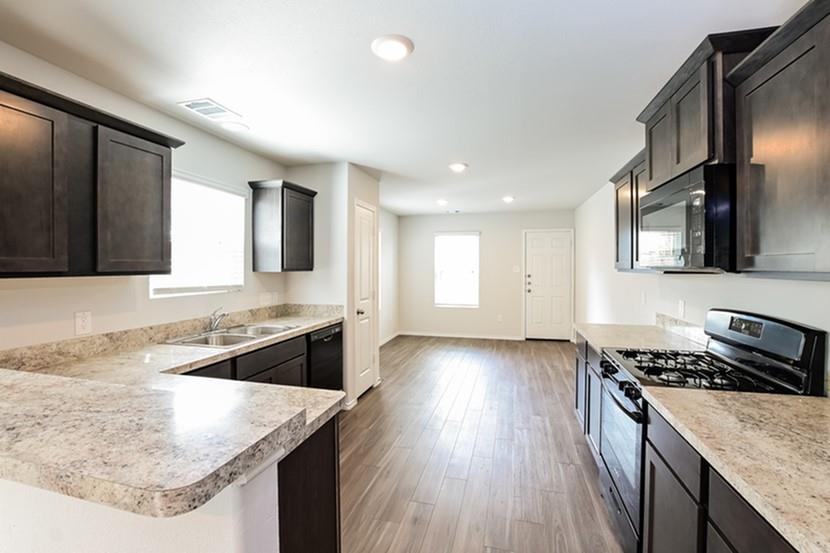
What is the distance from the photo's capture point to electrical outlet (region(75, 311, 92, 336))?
2043mm

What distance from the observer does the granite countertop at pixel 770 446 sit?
0.77 meters

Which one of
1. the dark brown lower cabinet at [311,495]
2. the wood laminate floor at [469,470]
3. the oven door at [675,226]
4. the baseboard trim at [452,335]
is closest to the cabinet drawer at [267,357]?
the wood laminate floor at [469,470]

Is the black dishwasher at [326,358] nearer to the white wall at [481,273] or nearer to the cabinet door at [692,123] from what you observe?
the cabinet door at [692,123]

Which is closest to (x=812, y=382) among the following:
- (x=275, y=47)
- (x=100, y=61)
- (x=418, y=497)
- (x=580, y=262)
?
(x=418, y=497)

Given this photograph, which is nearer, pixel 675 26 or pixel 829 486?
pixel 829 486

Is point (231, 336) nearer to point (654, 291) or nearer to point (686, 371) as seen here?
point (686, 371)

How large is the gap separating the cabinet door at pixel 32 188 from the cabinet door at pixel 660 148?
2.94m

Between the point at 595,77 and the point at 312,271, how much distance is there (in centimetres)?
285

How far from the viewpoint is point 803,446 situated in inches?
40.7

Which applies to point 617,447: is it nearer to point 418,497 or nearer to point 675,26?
point 418,497

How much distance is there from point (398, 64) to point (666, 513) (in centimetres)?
227

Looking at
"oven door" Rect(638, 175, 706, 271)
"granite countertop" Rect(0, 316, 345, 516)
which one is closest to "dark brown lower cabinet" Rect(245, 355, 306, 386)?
"granite countertop" Rect(0, 316, 345, 516)

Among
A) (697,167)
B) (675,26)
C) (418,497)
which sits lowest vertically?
(418,497)

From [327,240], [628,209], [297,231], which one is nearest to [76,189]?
[297,231]
